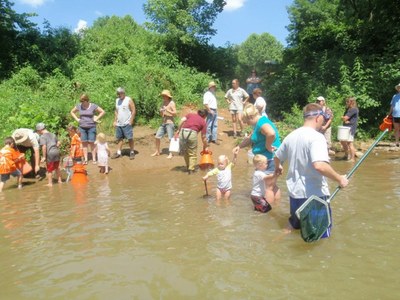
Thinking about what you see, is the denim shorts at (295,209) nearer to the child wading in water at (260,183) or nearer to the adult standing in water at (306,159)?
the adult standing in water at (306,159)

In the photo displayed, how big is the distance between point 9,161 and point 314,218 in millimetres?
7369

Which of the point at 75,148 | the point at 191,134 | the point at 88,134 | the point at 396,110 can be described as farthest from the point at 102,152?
the point at 396,110

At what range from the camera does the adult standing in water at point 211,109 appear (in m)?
12.3

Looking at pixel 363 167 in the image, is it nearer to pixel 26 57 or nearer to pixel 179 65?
pixel 179 65

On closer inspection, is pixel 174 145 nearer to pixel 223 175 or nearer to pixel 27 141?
pixel 27 141

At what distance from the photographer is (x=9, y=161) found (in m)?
9.31

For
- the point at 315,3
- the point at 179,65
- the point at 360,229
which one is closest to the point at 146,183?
the point at 360,229

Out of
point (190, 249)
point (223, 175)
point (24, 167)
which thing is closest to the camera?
point (190, 249)

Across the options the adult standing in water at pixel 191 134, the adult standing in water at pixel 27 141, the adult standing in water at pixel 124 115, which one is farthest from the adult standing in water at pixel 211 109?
the adult standing in water at pixel 27 141

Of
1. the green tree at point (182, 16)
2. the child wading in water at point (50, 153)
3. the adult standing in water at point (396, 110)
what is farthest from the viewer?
the green tree at point (182, 16)

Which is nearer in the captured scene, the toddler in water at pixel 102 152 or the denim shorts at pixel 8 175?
the denim shorts at pixel 8 175

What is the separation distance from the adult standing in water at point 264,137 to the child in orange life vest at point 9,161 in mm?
5907

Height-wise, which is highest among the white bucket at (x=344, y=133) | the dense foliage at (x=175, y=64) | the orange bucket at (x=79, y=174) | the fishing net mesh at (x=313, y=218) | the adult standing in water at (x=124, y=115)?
the dense foliage at (x=175, y=64)

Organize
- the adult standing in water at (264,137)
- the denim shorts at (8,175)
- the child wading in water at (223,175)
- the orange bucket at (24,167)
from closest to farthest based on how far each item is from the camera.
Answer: the adult standing in water at (264,137)
the child wading in water at (223,175)
the denim shorts at (8,175)
the orange bucket at (24,167)
